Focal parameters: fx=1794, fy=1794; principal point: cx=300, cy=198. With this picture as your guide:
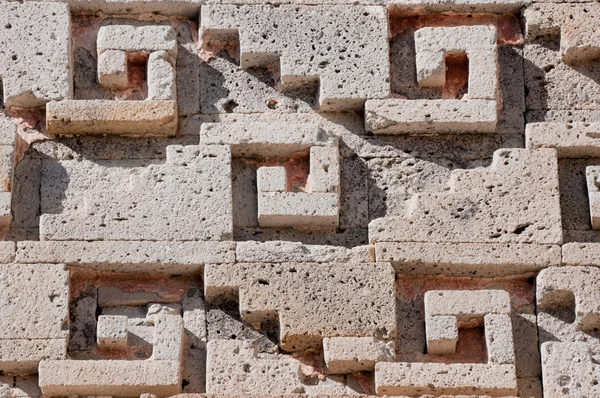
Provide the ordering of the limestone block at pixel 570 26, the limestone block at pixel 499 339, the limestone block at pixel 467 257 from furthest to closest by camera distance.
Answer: the limestone block at pixel 570 26
the limestone block at pixel 467 257
the limestone block at pixel 499 339

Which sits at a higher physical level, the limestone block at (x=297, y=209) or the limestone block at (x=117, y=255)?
the limestone block at (x=297, y=209)

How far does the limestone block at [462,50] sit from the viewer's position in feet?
27.9

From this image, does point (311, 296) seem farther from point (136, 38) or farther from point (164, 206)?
point (136, 38)

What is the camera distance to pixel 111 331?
796cm

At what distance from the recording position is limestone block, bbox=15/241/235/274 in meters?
8.08

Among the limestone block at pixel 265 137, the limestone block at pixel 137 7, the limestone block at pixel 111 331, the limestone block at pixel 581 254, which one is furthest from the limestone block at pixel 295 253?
the limestone block at pixel 137 7

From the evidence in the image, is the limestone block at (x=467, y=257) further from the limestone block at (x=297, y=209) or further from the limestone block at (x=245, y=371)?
the limestone block at (x=245, y=371)

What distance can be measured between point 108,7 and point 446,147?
1.78 metres

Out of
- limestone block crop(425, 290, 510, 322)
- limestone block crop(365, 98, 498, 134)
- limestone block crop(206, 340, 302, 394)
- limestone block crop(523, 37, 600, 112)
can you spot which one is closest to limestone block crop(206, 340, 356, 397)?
limestone block crop(206, 340, 302, 394)

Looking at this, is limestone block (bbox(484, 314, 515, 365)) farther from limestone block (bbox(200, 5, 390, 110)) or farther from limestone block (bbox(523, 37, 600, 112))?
limestone block (bbox(200, 5, 390, 110))

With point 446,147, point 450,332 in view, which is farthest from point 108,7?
point 450,332

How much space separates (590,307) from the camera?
8.02m

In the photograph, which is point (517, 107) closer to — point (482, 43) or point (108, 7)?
point (482, 43)

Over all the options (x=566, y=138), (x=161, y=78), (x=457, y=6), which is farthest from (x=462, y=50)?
(x=161, y=78)
